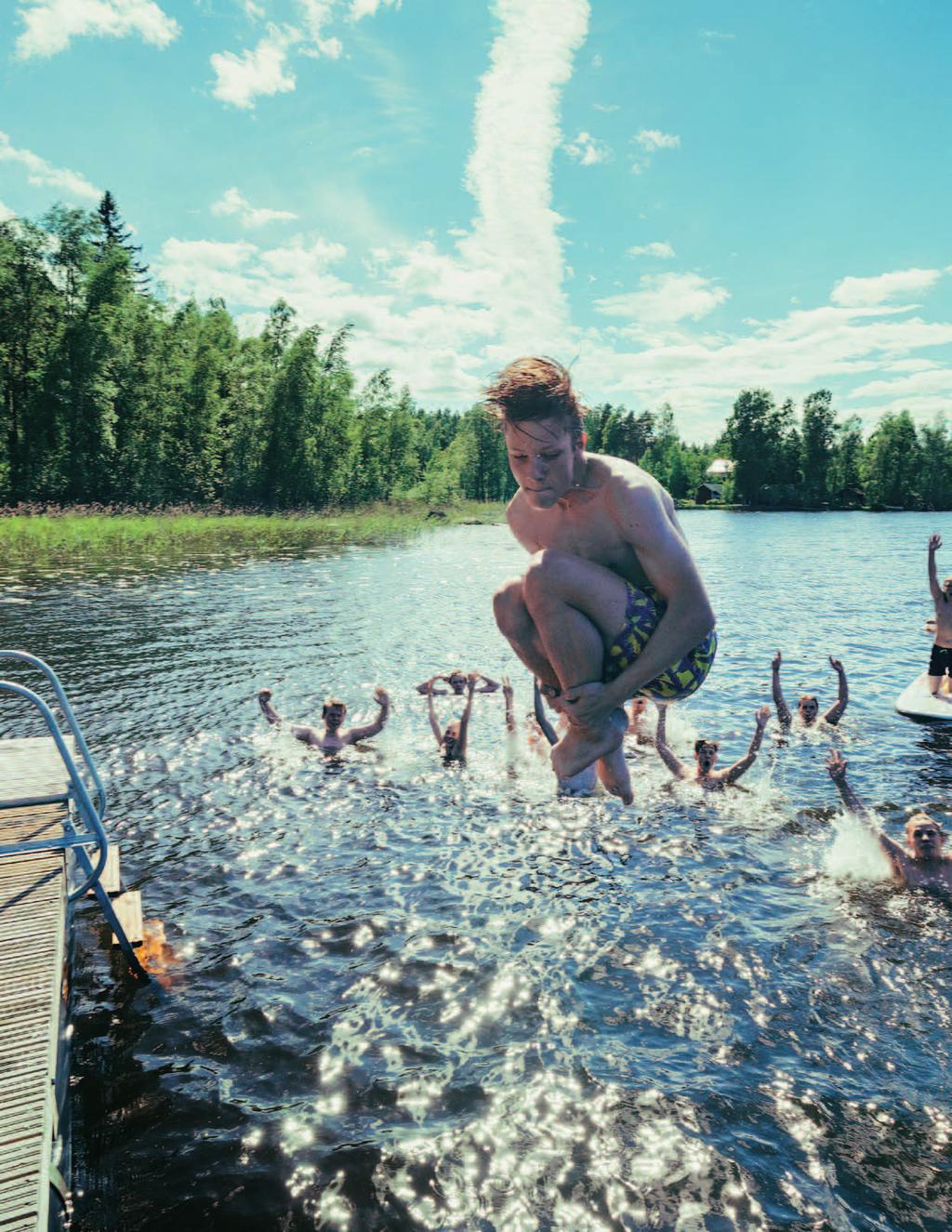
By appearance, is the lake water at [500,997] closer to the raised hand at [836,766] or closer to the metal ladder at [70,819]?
the metal ladder at [70,819]

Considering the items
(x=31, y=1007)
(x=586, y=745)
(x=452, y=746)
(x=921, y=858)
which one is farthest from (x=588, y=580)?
(x=452, y=746)

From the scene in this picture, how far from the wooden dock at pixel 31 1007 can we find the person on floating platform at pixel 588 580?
2383mm

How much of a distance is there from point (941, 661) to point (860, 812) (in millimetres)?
6958

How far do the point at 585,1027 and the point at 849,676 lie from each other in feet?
47.8

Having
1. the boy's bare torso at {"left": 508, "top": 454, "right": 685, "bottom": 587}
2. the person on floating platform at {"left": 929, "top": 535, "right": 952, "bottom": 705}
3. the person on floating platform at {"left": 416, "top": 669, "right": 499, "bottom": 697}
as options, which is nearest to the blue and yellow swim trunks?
the boy's bare torso at {"left": 508, "top": 454, "right": 685, "bottom": 587}

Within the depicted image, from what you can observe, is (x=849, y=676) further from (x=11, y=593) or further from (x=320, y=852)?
(x=11, y=593)

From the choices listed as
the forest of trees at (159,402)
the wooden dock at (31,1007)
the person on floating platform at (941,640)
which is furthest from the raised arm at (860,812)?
the forest of trees at (159,402)

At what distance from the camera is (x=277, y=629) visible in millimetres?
21172

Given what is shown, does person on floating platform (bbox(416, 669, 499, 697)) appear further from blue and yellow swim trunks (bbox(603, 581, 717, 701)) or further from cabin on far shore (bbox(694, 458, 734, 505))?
cabin on far shore (bbox(694, 458, 734, 505))

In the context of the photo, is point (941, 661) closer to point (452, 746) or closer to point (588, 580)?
point (452, 746)

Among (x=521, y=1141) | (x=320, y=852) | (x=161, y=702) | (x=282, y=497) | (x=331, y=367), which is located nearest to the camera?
(x=521, y=1141)

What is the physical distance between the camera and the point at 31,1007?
11.3 feet

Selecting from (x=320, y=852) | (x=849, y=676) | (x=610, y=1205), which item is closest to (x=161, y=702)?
(x=320, y=852)

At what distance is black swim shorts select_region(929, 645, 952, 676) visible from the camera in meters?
15.0
